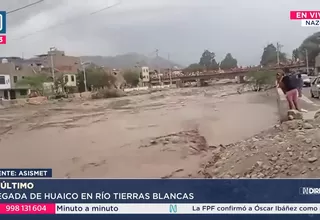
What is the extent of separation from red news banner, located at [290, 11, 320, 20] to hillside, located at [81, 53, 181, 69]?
0.80 m

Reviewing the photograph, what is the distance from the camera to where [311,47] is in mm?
3086

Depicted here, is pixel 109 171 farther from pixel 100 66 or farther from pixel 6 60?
pixel 6 60

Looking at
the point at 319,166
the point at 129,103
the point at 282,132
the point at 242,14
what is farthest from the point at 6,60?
the point at 319,166

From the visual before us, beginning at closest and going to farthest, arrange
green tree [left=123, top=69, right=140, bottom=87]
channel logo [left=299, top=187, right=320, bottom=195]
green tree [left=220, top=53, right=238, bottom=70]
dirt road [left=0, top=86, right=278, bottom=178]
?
1. channel logo [left=299, top=187, right=320, bottom=195]
2. dirt road [left=0, top=86, right=278, bottom=178]
3. green tree [left=220, top=53, right=238, bottom=70]
4. green tree [left=123, top=69, right=140, bottom=87]

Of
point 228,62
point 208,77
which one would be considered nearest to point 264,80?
point 228,62

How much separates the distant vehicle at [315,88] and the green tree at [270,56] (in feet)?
0.82

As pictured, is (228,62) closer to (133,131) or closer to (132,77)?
(132,77)

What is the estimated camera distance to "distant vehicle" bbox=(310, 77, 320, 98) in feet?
10.2

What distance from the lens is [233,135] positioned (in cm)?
312
